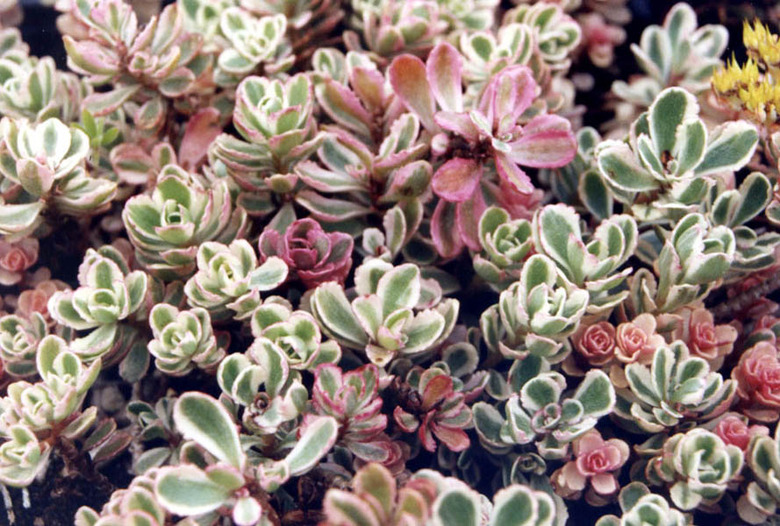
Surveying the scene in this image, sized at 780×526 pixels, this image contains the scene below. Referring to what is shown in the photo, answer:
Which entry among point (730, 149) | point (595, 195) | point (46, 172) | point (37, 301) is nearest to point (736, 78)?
point (730, 149)

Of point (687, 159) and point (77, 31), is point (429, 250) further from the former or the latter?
point (77, 31)

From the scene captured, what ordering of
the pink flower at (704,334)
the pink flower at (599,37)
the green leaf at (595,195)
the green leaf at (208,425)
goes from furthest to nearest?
the pink flower at (599,37)
the green leaf at (595,195)
the pink flower at (704,334)
the green leaf at (208,425)

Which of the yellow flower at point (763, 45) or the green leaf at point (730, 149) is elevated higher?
the yellow flower at point (763, 45)

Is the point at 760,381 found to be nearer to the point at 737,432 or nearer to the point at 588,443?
the point at 737,432

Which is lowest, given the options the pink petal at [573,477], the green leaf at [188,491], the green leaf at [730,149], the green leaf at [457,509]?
the pink petal at [573,477]

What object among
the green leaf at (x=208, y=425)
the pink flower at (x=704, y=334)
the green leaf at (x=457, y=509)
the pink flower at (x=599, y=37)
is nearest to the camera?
the green leaf at (x=457, y=509)

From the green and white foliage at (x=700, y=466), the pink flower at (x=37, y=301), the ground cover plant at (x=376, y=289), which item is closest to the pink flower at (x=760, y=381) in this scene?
the ground cover plant at (x=376, y=289)

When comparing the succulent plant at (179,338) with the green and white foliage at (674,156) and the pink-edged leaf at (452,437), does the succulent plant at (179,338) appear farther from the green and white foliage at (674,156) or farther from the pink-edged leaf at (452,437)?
the green and white foliage at (674,156)
